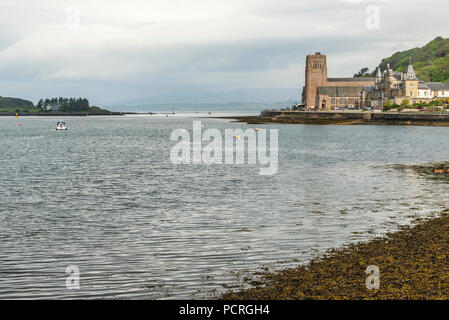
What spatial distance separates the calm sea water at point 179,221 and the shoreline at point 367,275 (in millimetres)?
1062

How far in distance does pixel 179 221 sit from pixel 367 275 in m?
11.9

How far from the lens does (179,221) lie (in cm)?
2553

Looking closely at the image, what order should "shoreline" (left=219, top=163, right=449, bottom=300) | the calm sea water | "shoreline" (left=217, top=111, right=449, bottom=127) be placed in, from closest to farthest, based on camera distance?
1. "shoreline" (left=219, top=163, right=449, bottom=300)
2. the calm sea water
3. "shoreline" (left=217, top=111, right=449, bottom=127)

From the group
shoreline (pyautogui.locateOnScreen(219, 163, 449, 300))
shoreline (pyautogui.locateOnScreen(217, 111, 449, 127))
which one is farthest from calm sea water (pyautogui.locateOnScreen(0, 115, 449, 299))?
shoreline (pyautogui.locateOnScreen(217, 111, 449, 127))

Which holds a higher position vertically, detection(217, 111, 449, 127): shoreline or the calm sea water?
detection(217, 111, 449, 127): shoreline

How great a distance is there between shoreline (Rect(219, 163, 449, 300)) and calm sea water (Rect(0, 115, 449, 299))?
1.06m

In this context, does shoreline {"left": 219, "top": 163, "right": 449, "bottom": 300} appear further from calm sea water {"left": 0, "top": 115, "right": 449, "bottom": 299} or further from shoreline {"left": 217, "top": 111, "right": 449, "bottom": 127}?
shoreline {"left": 217, "top": 111, "right": 449, "bottom": 127}

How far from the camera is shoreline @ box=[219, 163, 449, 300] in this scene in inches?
555
